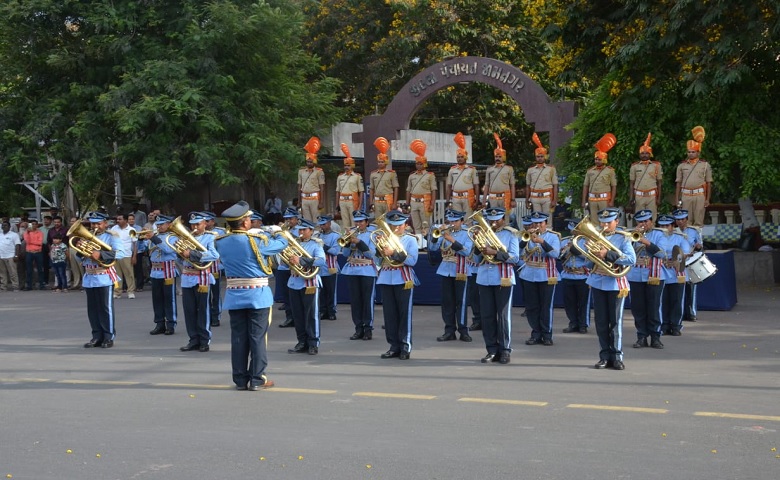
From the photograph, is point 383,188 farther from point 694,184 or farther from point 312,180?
point 694,184

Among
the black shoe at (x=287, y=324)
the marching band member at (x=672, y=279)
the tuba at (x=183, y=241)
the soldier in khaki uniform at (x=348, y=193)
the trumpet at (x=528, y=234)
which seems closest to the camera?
the trumpet at (x=528, y=234)

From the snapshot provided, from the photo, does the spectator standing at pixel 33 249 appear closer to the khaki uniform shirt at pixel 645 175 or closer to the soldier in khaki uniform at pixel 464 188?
the soldier in khaki uniform at pixel 464 188

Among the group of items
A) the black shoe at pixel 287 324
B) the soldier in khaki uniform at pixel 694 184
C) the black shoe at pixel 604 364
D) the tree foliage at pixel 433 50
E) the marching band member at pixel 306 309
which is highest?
→ the tree foliage at pixel 433 50

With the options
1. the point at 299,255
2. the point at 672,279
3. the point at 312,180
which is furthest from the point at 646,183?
the point at 299,255

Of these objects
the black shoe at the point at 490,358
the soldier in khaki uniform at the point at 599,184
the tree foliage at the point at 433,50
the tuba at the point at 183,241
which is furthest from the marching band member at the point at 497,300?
the tree foliage at the point at 433,50

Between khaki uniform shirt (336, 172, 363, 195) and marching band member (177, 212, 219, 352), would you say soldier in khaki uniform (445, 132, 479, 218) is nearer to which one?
khaki uniform shirt (336, 172, 363, 195)

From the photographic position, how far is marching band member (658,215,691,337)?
13930 millimetres


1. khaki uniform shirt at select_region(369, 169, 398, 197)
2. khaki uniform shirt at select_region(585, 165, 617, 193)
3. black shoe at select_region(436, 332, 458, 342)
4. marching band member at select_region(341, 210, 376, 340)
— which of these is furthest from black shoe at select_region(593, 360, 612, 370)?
khaki uniform shirt at select_region(369, 169, 398, 197)

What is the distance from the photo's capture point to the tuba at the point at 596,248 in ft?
37.1

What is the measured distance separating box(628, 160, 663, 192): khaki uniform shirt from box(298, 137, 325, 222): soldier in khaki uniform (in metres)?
6.53

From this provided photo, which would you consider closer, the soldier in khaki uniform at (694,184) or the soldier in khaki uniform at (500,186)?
the soldier in khaki uniform at (694,184)

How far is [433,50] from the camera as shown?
31281 millimetres

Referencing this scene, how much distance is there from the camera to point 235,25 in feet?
80.2

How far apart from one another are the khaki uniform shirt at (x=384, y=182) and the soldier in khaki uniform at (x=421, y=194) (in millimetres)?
366
